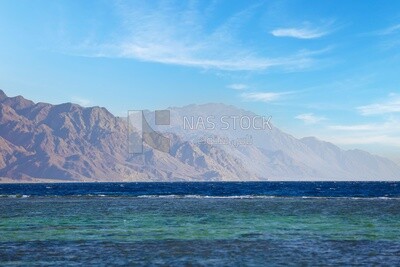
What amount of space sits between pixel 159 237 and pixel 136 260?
1005cm

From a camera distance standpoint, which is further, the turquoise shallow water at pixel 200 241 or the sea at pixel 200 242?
the turquoise shallow water at pixel 200 241

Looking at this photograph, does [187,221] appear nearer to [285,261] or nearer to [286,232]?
[286,232]

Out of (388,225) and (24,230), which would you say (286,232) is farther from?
(24,230)

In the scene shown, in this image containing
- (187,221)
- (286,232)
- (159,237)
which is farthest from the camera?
(187,221)

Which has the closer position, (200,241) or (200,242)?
(200,242)

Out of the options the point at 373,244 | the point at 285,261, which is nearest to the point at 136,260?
the point at 285,261

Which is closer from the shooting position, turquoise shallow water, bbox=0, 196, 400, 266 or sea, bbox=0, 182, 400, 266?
sea, bbox=0, 182, 400, 266

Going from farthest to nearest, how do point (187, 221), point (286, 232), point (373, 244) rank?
point (187, 221) → point (286, 232) → point (373, 244)

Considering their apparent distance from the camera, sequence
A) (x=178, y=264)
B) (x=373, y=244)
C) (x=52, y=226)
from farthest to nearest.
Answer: (x=52, y=226) < (x=373, y=244) < (x=178, y=264)

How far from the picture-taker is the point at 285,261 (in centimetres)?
2588

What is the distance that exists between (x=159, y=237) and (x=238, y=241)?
20.2ft

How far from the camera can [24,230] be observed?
41.9 meters

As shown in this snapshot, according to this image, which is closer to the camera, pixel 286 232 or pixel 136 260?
pixel 136 260

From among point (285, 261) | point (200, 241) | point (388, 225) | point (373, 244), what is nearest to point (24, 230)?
point (200, 241)
